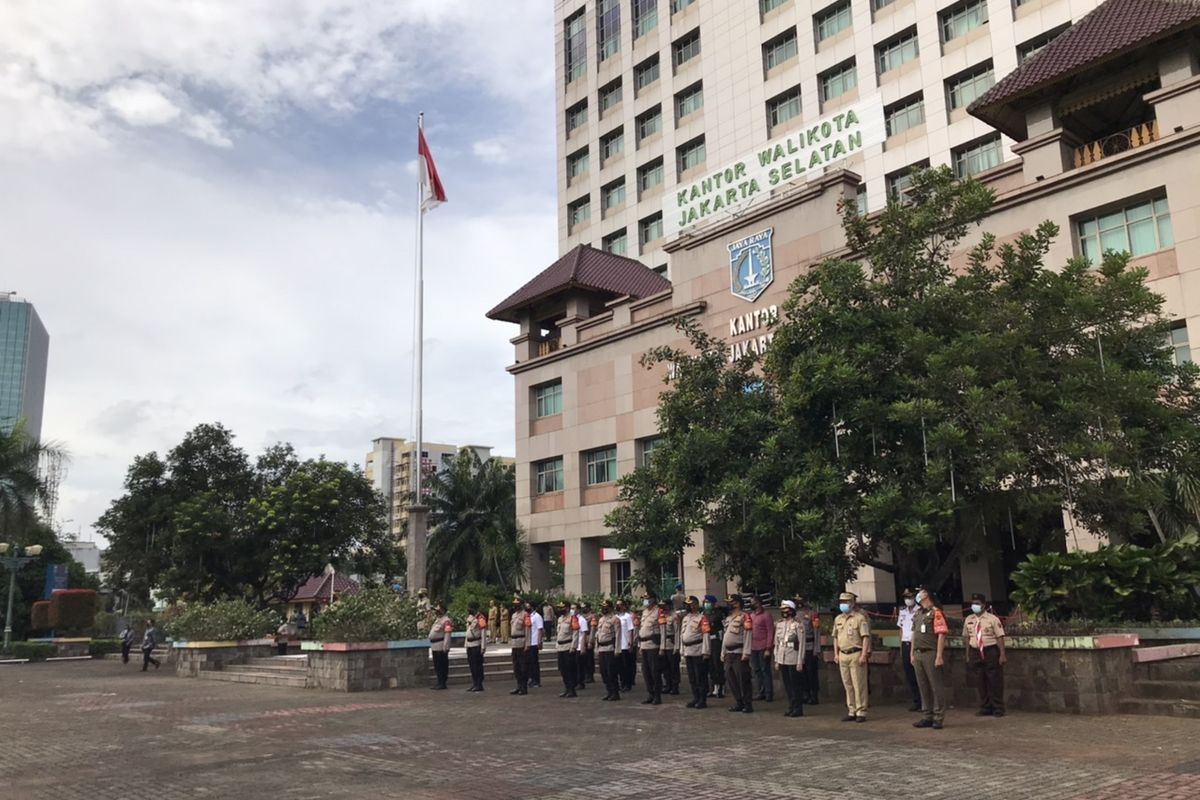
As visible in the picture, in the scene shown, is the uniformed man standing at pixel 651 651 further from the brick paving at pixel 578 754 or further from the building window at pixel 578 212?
the building window at pixel 578 212

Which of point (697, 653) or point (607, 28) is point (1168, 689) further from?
point (607, 28)

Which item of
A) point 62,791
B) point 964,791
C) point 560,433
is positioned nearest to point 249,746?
point 62,791

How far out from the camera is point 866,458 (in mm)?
15469

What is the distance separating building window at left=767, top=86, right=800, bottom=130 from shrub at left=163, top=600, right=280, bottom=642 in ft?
104

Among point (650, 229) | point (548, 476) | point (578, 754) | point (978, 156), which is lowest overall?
point (578, 754)

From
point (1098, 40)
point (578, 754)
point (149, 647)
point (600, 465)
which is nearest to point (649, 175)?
point (600, 465)

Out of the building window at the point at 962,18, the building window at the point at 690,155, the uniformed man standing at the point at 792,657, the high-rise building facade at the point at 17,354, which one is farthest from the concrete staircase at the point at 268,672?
the high-rise building facade at the point at 17,354

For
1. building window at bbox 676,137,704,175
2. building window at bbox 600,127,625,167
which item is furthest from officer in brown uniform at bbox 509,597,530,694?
building window at bbox 600,127,625,167

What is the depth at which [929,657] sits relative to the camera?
1304cm

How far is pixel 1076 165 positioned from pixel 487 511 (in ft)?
91.6

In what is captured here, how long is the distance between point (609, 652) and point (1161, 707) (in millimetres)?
8951

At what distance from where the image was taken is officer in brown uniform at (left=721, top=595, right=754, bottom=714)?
1503 cm

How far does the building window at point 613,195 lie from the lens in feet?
176

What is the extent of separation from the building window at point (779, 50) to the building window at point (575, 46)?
14034 millimetres
